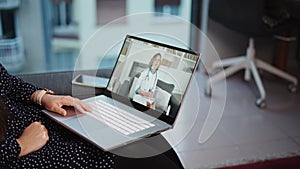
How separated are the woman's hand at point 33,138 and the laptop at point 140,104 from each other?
0.16 ft

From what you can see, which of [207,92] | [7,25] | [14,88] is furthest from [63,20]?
[14,88]

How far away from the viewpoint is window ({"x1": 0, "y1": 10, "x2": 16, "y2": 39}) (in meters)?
2.42

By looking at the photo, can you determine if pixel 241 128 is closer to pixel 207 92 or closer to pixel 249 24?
pixel 207 92

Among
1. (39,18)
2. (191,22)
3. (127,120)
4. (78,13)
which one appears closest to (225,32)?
(191,22)

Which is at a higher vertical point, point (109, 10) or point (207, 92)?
point (109, 10)

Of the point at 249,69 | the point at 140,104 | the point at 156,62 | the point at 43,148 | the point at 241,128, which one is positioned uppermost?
the point at 156,62

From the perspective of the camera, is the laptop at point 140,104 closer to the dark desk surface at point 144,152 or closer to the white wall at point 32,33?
the dark desk surface at point 144,152

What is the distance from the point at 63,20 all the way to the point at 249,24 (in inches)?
47.7

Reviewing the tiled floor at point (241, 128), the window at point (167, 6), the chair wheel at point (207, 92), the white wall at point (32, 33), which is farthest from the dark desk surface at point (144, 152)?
the window at point (167, 6)

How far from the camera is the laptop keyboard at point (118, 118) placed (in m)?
0.94

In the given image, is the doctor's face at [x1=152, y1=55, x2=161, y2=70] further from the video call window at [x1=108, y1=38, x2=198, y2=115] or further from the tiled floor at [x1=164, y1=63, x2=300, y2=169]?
the tiled floor at [x1=164, y1=63, x2=300, y2=169]

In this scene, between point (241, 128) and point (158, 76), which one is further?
point (241, 128)

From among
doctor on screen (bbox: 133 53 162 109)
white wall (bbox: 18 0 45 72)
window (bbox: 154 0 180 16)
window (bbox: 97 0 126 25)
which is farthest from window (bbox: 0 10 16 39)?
doctor on screen (bbox: 133 53 162 109)

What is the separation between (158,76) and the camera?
97 cm
